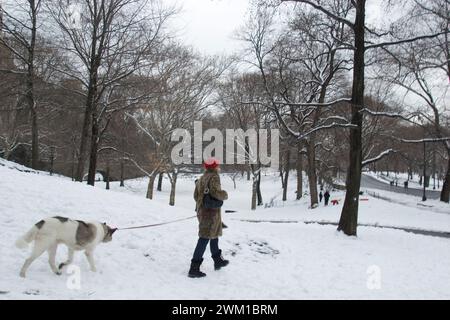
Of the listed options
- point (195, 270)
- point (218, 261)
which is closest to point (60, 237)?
point (195, 270)

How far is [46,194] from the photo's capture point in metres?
9.35

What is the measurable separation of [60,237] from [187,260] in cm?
269

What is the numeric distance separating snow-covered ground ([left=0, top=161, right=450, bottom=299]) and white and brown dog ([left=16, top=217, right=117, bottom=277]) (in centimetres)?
27

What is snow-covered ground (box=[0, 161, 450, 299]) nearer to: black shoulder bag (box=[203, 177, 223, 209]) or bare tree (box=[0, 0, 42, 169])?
black shoulder bag (box=[203, 177, 223, 209])

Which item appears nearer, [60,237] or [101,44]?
[60,237]

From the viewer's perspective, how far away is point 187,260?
7.84 m

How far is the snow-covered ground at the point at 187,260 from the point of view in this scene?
20.0 ft

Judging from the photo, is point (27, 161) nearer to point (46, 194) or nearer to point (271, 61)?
point (271, 61)

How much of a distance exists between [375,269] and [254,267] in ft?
9.15

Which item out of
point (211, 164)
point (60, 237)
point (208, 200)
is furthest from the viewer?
point (211, 164)

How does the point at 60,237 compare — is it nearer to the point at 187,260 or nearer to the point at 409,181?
the point at 187,260

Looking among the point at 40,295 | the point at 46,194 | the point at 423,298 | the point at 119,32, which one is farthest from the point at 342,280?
the point at 119,32

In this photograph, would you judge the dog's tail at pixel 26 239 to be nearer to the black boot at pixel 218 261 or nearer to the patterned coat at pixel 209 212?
the patterned coat at pixel 209 212

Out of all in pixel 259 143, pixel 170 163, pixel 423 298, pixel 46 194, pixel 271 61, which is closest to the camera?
pixel 423 298
